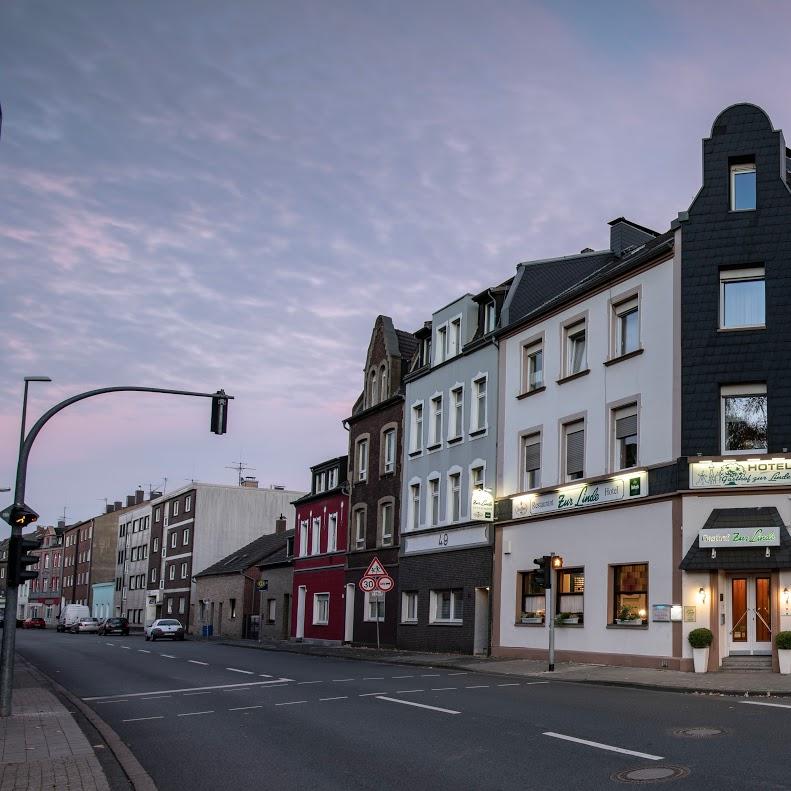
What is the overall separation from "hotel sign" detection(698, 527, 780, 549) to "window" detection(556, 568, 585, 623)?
525 centimetres

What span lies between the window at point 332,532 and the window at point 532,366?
60.2 ft

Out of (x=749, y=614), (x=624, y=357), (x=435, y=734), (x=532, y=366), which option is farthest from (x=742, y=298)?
(x=435, y=734)

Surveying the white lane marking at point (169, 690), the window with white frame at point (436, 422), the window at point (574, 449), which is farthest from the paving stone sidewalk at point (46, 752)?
the window with white frame at point (436, 422)

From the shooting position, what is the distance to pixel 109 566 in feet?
354

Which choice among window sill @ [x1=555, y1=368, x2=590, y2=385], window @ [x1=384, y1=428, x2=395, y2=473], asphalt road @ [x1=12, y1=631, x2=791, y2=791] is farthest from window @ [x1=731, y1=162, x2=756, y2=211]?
window @ [x1=384, y1=428, x2=395, y2=473]

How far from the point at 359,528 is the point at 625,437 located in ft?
66.4

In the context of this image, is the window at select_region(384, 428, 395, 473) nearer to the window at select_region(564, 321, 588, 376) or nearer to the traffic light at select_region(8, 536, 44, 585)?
the window at select_region(564, 321, 588, 376)

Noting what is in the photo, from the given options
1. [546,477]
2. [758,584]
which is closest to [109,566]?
[546,477]

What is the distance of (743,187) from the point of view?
25.3 meters

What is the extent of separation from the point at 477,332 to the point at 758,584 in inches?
618

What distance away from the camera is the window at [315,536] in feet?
164

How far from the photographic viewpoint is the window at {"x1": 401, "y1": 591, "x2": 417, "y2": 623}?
126 ft

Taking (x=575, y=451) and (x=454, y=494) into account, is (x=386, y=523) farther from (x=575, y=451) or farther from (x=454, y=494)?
(x=575, y=451)

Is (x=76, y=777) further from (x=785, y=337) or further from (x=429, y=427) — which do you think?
(x=429, y=427)
